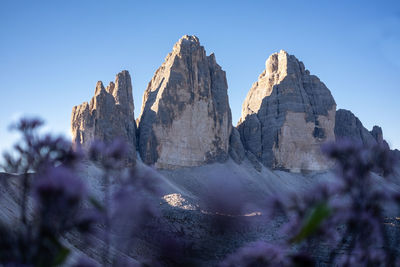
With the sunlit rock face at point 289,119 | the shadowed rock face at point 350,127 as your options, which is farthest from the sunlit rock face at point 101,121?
the shadowed rock face at point 350,127

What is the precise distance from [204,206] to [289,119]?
120ft

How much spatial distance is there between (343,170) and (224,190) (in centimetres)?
5432

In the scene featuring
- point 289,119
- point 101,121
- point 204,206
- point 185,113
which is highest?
point 185,113

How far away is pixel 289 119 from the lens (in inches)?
3054

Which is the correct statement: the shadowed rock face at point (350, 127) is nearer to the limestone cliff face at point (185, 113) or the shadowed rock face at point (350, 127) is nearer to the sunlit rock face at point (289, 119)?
the sunlit rock face at point (289, 119)

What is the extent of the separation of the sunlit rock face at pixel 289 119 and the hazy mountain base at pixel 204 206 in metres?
3.93

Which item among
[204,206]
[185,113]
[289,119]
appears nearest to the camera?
[204,206]

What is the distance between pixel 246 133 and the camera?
81688 mm

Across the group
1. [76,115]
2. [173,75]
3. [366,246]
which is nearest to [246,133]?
[173,75]

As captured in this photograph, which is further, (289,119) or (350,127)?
(350,127)

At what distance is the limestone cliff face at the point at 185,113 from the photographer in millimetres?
61281

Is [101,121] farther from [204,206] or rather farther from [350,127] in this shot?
[350,127]

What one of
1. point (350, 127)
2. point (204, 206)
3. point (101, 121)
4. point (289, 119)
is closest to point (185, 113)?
point (101, 121)

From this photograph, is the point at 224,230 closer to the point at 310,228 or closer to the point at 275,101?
the point at 310,228
